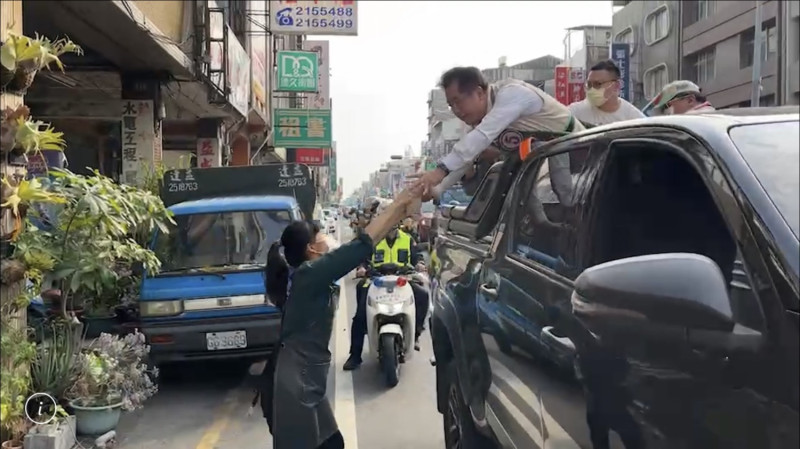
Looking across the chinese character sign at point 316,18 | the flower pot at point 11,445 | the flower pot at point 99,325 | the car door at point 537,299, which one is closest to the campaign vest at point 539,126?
the car door at point 537,299

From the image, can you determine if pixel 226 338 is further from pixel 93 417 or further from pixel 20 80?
pixel 20 80

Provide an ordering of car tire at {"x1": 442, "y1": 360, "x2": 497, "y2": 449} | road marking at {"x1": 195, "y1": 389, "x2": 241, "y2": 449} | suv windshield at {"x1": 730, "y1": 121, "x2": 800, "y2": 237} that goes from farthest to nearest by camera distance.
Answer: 1. road marking at {"x1": 195, "y1": 389, "x2": 241, "y2": 449}
2. car tire at {"x1": 442, "y1": 360, "x2": 497, "y2": 449}
3. suv windshield at {"x1": 730, "y1": 121, "x2": 800, "y2": 237}

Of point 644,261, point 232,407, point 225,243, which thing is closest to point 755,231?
point 644,261

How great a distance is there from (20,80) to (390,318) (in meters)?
3.88

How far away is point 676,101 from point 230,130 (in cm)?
1657

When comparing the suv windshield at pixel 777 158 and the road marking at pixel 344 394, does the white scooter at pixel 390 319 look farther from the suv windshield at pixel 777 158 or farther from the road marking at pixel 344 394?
the suv windshield at pixel 777 158

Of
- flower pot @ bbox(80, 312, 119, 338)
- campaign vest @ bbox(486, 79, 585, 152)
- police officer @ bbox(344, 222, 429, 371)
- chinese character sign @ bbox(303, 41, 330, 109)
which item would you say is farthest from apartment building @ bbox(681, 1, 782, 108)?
campaign vest @ bbox(486, 79, 585, 152)

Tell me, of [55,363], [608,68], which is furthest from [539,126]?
[55,363]

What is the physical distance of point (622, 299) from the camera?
5.33 feet

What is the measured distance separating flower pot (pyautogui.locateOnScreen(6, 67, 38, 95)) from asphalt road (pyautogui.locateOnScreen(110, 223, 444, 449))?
8.63ft

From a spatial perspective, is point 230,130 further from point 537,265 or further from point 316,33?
point 537,265

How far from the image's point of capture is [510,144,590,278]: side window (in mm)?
2646

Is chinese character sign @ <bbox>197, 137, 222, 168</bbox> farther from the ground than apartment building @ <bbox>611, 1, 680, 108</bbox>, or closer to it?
closer to it

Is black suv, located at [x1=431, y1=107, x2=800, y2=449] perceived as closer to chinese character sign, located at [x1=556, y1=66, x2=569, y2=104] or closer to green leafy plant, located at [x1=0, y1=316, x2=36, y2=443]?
green leafy plant, located at [x1=0, y1=316, x2=36, y2=443]
